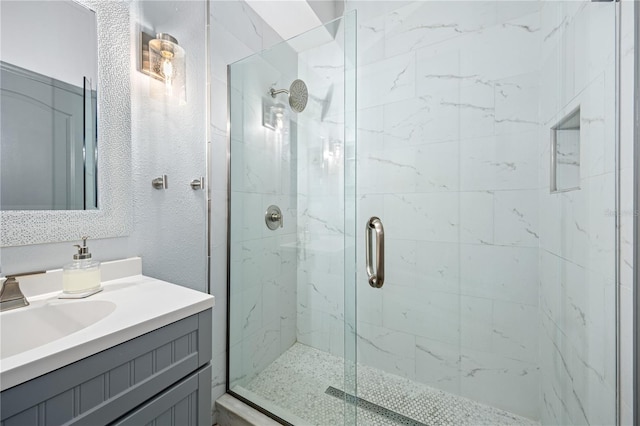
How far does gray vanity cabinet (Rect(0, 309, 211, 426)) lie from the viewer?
461mm

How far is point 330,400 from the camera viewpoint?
127cm

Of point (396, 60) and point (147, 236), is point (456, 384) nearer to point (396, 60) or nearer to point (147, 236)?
point (147, 236)

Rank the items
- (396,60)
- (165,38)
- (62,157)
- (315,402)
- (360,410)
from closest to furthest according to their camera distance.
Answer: (62,157), (165,38), (315,402), (360,410), (396,60)

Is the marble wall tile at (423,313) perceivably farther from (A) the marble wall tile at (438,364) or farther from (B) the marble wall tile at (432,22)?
(B) the marble wall tile at (432,22)

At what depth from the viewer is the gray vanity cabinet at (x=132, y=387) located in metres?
0.46

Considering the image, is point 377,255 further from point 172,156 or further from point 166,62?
point 166,62

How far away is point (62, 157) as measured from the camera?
855 millimetres

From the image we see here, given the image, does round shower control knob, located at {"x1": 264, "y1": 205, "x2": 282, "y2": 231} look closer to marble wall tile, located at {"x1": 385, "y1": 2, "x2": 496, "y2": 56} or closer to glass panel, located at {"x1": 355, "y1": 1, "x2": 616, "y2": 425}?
glass panel, located at {"x1": 355, "y1": 1, "x2": 616, "y2": 425}

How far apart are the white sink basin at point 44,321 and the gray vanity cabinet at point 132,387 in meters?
0.21

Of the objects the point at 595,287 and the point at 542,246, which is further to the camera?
the point at 542,246

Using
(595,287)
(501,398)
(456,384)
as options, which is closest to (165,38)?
(595,287)

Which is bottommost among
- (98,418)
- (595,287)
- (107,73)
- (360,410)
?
(360,410)

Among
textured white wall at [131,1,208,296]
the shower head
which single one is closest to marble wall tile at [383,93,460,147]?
the shower head

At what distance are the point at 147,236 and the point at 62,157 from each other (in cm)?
37
